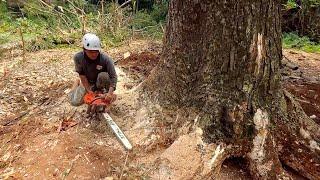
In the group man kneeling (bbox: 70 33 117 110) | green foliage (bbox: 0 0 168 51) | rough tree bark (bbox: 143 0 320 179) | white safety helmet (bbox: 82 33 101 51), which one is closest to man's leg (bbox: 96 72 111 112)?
man kneeling (bbox: 70 33 117 110)

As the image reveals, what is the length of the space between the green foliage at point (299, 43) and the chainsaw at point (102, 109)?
5051mm

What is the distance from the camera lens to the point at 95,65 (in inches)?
142

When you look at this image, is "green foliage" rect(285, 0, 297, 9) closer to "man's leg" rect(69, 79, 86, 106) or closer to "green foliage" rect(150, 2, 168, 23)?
"green foliage" rect(150, 2, 168, 23)

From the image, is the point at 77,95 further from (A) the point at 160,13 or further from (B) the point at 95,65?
(A) the point at 160,13

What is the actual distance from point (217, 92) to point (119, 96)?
1.23 meters

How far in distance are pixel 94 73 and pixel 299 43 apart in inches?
221

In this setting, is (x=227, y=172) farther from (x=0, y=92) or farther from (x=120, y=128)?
(x=0, y=92)

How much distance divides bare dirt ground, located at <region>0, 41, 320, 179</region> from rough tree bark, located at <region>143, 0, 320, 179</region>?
0.21m

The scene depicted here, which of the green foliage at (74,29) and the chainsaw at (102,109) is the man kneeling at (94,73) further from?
the green foliage at (74,29)

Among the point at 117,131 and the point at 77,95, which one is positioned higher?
the point at 77,95

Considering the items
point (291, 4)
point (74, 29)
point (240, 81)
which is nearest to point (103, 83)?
point (240, 81)

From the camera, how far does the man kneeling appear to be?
354 centimetres

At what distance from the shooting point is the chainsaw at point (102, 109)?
3241 millimetres

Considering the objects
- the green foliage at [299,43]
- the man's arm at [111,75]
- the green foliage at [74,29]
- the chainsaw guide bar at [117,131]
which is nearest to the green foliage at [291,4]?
the green foliage at [299,43]
